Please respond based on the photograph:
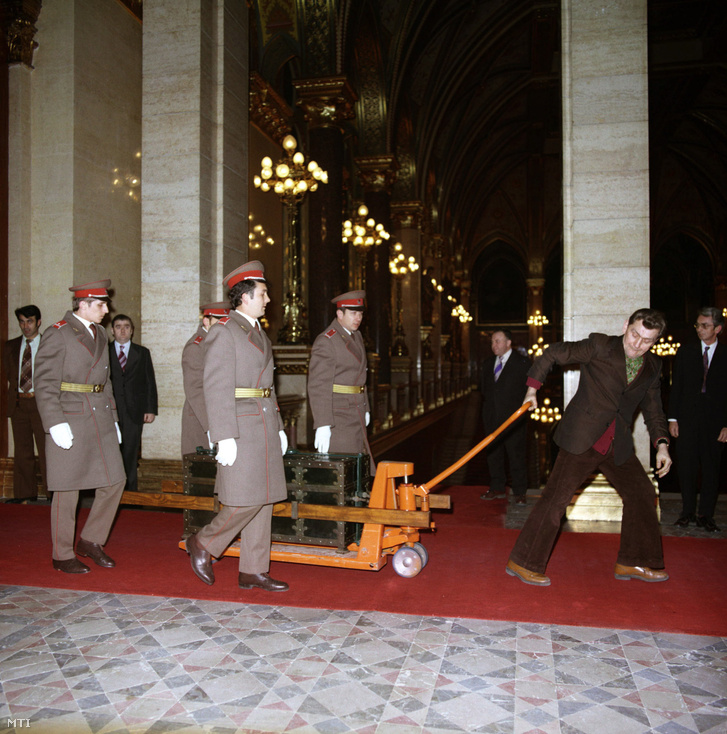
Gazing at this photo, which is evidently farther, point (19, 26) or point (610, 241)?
point (19, 26)

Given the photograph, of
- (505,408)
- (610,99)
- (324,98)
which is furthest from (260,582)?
(324,98)

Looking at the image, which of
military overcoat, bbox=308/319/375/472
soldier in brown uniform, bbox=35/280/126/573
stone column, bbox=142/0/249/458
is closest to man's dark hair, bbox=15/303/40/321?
stone column, bbox=142/0/249/458

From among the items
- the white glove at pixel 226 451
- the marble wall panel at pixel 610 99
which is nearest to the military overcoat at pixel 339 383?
the white glove at pixel 226 451

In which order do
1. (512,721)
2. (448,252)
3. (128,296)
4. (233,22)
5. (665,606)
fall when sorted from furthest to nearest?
1. (448,252)
2. (128,296)
3. (233,22)
4. (665,606)
5. (512,721)

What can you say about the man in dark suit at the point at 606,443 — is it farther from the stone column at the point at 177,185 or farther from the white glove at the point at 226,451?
the stone column at the point at 177,185

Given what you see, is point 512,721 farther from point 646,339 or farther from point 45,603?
point 45,603

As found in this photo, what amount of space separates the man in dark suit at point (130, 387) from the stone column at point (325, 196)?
5068 millimetres

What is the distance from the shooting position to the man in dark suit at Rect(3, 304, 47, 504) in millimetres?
6438

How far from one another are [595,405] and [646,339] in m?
0.47

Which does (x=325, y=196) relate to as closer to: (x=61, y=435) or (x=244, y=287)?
(x=244, y=287)

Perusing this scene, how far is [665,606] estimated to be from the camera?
3.58 meters

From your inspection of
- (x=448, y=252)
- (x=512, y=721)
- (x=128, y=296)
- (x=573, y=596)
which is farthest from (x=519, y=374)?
(x=448, y=252)

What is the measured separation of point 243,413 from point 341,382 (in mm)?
1193

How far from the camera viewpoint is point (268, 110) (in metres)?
13.9
